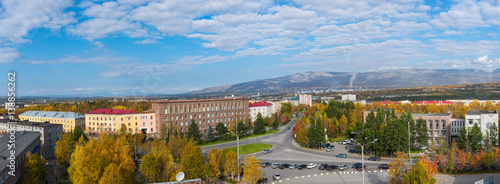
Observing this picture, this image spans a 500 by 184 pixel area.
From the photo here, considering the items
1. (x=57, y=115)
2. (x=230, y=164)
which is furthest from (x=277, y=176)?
(x=57, y=115)

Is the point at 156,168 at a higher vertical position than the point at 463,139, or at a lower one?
lower

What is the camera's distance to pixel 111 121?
63.8 metres

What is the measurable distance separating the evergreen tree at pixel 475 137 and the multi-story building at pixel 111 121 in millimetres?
54136

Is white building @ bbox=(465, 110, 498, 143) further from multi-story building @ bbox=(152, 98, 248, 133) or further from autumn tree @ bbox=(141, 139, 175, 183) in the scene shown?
multi-story building @ bbox=(152, 98, 248, 133)

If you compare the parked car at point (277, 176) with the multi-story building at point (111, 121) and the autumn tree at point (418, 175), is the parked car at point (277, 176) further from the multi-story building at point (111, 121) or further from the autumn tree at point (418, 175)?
the multi-story building at point (111, 121)

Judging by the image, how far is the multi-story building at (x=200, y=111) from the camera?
62.4 metres

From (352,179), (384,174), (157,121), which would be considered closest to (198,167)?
(352,179)

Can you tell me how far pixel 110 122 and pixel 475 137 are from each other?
6163 cm

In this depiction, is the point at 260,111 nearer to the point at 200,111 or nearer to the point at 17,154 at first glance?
the point at 200,111

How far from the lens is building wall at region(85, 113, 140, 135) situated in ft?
205

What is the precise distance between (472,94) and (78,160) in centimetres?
14132

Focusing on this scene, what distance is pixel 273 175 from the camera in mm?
32156

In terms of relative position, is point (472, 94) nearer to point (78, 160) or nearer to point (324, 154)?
point (324, 154)

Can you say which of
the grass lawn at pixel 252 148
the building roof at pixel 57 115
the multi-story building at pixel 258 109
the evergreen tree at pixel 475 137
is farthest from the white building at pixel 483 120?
the building roof at pixel 57 115
